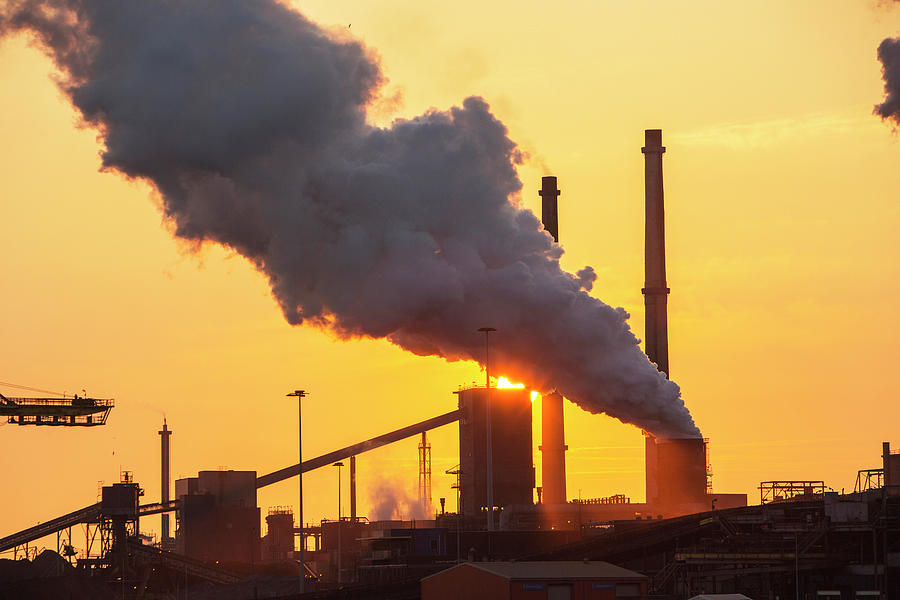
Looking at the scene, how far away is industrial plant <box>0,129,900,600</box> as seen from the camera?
105m

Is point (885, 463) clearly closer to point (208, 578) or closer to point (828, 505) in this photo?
point (828, 505)

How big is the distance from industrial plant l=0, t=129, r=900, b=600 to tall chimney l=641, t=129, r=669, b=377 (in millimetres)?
124

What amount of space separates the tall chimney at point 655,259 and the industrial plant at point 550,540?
0.41 ft

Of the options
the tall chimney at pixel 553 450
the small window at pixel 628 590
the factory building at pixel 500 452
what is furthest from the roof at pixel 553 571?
the tall chimney at pixel 553 450

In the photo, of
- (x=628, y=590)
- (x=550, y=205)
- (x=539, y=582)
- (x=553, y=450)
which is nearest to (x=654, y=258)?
(x=550, y=205)

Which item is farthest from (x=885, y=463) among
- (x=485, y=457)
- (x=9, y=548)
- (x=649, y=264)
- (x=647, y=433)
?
(x=9, y=548)

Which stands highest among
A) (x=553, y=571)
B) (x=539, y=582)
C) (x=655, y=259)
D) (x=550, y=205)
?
(x=550, y=205)

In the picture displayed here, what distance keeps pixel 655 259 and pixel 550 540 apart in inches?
1090

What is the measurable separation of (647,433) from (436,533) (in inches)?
770

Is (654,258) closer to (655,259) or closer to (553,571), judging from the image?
(655,259)

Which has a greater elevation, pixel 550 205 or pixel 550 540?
pixel 550 205

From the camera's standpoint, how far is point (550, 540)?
144750mm

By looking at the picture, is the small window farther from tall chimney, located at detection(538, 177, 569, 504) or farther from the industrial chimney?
tall chimney, located at detection(538, 177, 569, 504)

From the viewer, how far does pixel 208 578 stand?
170 meters
